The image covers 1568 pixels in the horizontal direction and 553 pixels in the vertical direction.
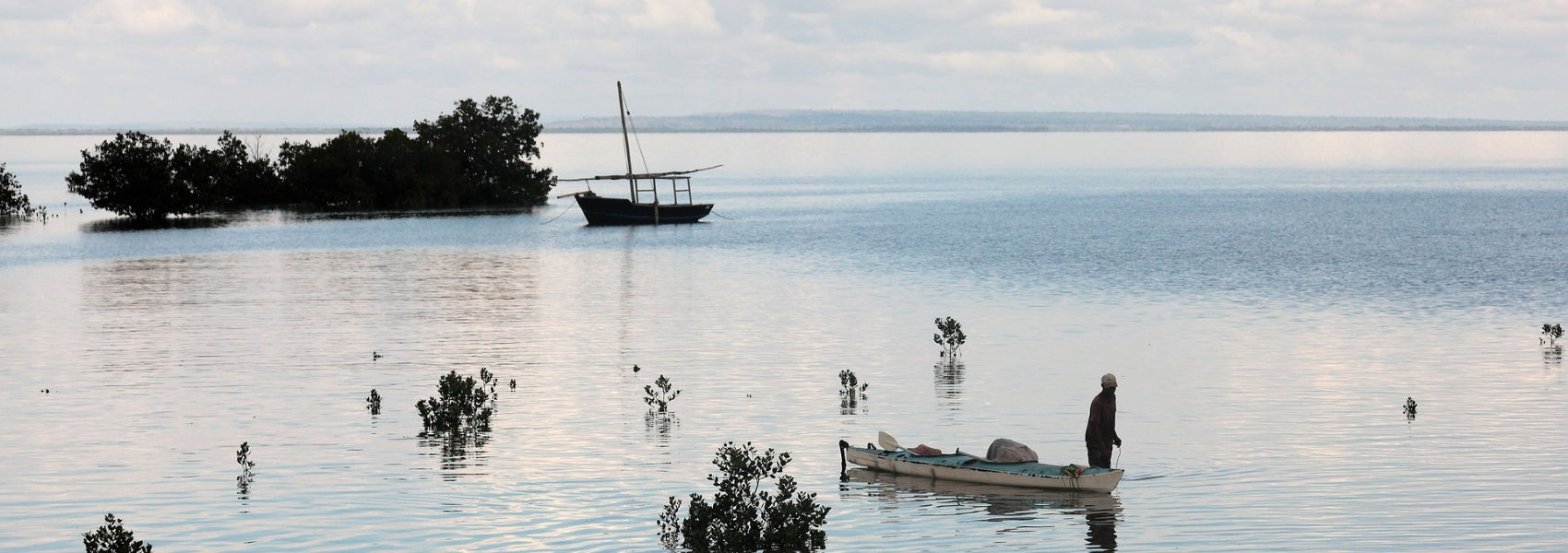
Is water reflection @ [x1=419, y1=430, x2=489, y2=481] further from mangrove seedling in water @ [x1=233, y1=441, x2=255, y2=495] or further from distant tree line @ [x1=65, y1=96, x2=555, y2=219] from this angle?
distant tree line @ [x1=65, y1=96, x2=555, y2=219]

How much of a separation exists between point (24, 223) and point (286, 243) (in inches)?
1337

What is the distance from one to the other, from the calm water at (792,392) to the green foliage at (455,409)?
0.56 m

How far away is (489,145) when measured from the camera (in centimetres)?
13538

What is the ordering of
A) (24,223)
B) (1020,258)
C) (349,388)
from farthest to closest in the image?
(24,223) < (1020,258) < (349,388)

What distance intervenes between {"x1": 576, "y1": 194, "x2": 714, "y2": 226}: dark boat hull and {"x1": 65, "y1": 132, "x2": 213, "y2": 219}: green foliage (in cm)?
2740

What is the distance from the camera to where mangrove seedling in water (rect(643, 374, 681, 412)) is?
32250mm

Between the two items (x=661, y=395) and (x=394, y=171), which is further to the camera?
(x=394, y=171)

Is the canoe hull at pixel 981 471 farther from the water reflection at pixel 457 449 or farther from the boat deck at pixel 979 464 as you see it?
the water reflection at pixel 457 449

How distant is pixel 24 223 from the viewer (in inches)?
4523

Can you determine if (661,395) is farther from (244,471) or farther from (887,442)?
(244,471)

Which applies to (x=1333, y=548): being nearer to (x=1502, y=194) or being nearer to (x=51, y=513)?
(x=51, y=513)

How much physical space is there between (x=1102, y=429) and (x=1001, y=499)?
6.63 ft

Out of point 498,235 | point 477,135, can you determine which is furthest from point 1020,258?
point 477,135

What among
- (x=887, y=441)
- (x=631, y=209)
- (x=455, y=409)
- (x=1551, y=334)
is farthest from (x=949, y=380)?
(x=631, y=209)
